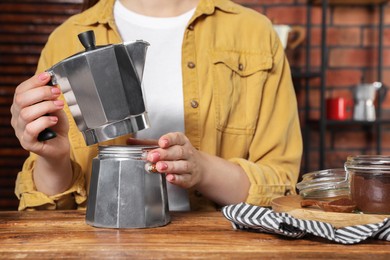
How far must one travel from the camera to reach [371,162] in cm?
93

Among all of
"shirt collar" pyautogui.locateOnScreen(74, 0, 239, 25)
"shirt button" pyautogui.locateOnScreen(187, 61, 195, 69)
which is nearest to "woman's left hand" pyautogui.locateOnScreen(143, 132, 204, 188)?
"shirt button" pyautogui.locateOnScreen(187, 61, 195, 69)

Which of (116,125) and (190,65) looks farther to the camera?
(190,65)

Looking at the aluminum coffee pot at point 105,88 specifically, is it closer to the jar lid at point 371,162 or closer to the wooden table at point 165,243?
the wooden table at point 165,243

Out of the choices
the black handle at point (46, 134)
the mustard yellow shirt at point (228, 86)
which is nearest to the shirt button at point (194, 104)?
the mustard yellow shirt at point (228, 86)

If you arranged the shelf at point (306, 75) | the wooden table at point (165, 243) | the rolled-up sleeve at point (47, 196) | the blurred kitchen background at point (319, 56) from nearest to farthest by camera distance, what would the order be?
the wooden table at point (165, 243) < the rolled-up sleeve at point (47, 196) < the shelf at point (306, 75) < the blurred kitchen background at point (319, 56)

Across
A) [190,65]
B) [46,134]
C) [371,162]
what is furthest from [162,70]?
[371,162]

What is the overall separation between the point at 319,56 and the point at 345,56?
5.0 inches

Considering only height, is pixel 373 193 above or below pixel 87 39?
below

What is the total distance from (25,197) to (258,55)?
1.93ft

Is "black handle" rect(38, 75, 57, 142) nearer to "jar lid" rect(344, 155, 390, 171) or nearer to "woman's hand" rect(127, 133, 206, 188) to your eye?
"woman's hand" rect(127, 133, 206, 188)

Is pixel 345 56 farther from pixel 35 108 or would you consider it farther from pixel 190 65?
pixel 35 108

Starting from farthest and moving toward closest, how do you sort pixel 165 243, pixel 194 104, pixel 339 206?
pixel 194 104
pixel 339 206
pixel 165 243

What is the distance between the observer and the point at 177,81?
1336 mm

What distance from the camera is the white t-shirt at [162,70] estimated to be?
4.32 feet
